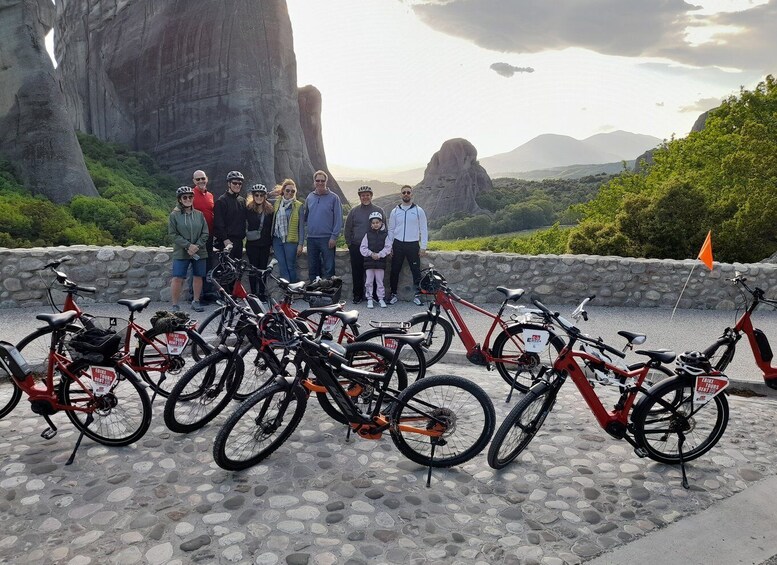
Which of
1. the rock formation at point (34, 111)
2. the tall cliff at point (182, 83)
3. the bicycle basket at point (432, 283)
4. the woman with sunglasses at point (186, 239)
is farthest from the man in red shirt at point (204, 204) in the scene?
the tall cliff at point (182, 83)

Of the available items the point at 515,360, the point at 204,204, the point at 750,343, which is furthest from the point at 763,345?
the point at 204,204

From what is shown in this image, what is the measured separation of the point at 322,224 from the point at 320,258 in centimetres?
59

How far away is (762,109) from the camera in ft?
81.4

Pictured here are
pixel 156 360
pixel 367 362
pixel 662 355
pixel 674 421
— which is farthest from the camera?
pixel 156 360

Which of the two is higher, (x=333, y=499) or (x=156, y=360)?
(x=156, y=360)

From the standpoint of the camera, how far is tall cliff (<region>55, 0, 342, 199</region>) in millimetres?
36531

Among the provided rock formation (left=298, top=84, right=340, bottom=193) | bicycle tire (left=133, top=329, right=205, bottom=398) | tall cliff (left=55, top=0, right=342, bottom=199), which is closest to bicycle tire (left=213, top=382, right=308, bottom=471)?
bicycle tire (left=133, top=329, right=205, bottom=398)

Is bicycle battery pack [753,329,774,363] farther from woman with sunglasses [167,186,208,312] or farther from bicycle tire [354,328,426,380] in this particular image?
woman with sunglasses [167,186,208,312]

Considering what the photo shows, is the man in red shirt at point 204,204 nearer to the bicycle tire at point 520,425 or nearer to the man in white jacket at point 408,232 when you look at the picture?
the man in white jacket at point 408,232

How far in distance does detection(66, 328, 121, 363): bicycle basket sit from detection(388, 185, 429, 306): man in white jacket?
5041 millimetres

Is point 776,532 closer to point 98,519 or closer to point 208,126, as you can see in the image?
point 98,519

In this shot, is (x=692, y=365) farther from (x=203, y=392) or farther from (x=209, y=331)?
(x=209, y=331)

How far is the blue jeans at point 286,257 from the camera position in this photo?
28.5ft

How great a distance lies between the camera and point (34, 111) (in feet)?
74.3
